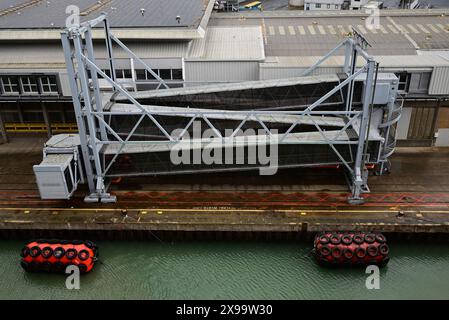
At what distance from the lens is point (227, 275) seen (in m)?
29.0

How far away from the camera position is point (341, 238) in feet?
94.4

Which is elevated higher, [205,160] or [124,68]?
[124,68]

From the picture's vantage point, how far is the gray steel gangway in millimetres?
A: 31234

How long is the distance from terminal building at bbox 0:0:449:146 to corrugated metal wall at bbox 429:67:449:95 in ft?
0.28

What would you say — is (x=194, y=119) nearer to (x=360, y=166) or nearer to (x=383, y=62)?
(x=360, y=166)

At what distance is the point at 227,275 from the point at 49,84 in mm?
24532

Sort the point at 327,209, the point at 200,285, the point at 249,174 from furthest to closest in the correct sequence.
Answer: the point at 249,174 < the point at 327,209 < the point at 200,285

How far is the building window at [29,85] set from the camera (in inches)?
1563

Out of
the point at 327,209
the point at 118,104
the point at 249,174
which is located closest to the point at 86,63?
the point at 118,104

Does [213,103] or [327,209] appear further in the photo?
[213,103]

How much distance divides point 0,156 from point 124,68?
14.2 meters

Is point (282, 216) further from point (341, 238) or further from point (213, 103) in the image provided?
point (213, 103)

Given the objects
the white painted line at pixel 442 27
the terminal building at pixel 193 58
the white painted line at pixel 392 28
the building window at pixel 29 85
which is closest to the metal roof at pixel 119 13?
the terminal building at pixel 193 58

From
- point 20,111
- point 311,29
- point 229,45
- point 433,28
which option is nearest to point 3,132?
point 20,111
